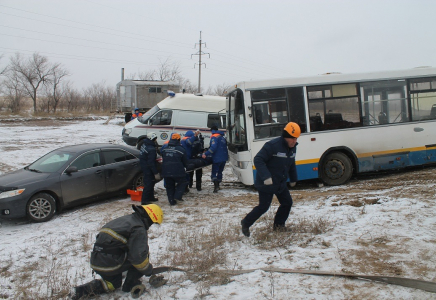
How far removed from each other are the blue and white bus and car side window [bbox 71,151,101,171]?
3599 millimetres

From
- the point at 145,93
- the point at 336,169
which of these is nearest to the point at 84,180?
the point at 336,169

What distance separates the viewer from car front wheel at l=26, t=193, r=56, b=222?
7121 mm

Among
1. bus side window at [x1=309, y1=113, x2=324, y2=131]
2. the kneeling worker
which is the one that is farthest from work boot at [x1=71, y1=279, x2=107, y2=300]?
bus side window at [x1=309, y1=113, x2=324, y2=131]

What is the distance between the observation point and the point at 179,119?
1470 cm

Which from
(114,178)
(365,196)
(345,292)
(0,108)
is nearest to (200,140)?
(114,178)

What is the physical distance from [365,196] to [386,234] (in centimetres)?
237

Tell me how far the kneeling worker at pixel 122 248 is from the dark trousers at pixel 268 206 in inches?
70.4

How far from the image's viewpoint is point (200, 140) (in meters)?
10.1

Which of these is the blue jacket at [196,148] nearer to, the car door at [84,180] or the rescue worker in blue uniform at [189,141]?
the rescue worker in blue uniform at [189,141]

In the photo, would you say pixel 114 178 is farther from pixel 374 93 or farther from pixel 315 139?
pixel 374 93

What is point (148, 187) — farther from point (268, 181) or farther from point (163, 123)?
point (163, 123)

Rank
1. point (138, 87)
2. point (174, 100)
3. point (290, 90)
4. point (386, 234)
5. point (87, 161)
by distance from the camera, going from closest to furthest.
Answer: point (386, 234) < point (87, 161) < point (290, 90) < point (174, 100) < point (138, 87)

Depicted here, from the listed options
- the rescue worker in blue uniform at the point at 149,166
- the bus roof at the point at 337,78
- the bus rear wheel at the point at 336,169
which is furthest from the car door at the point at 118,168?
the bus rear wheel at the point at 336,169

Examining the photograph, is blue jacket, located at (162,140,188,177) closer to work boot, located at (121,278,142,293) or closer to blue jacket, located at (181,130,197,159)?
blue jacket, located at (181,130,197,159)
